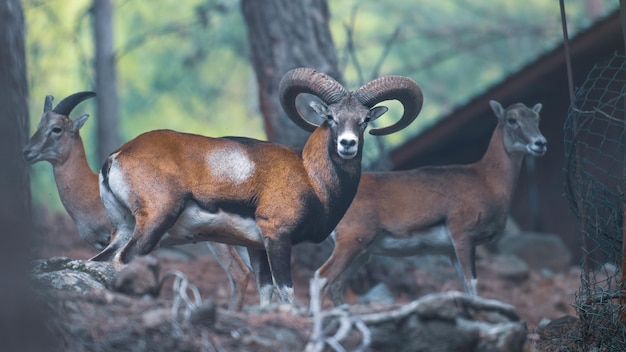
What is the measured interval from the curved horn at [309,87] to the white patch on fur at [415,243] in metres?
2.35

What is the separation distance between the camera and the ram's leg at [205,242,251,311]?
412 inches

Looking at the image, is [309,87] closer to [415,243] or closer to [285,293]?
[285,293]

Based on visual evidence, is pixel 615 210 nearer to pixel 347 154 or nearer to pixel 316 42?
pixel 347 154

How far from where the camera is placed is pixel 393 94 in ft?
32.3

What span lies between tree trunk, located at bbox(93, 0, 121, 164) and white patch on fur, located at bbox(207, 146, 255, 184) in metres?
9.78

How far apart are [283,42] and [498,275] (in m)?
4.95

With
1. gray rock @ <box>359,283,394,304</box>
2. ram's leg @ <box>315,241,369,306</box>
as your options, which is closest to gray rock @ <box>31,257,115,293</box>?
ram's leg @ <box>315,241,369,306</box>

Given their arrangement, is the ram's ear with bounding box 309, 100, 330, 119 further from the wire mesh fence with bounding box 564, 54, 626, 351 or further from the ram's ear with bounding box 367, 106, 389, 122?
the wire mesh fence with bounding box 564, 54, 626, 351

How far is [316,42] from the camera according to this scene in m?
14.2

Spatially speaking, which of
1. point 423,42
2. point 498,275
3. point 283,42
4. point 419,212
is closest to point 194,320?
point 419,212

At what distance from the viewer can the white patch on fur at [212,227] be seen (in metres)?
8.66

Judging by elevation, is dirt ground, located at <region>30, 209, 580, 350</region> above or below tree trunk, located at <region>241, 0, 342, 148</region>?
below

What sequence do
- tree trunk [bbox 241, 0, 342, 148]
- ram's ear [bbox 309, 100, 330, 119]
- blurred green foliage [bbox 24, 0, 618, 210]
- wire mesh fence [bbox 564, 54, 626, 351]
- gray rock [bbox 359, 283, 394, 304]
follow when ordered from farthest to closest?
blurred green foliage [bbox 24, 0, 618, 210], tree trunk [bbox 241, 0, 342, 148], gray rock [bbox 359, 283, 394, 304], ram's ear [bbox 309, 100, 330, 119], wire mesh fence [bbox 564, 54, 626, 351]

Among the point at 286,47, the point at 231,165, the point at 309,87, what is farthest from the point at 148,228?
the point at 286,47
